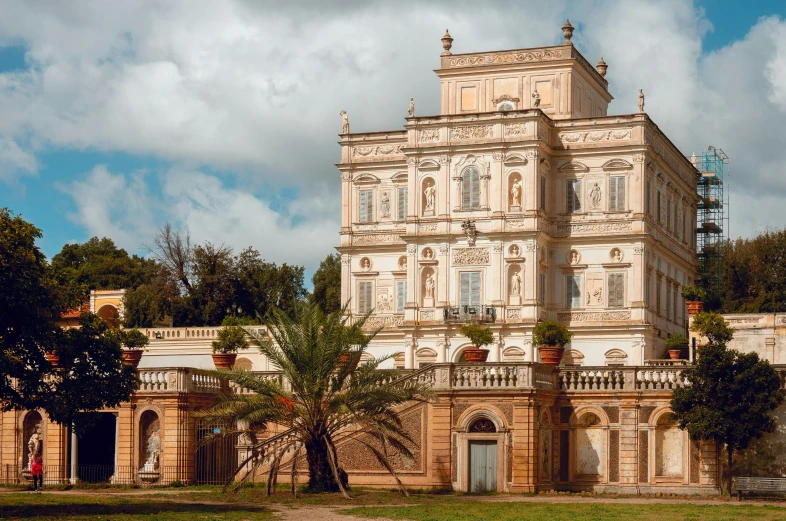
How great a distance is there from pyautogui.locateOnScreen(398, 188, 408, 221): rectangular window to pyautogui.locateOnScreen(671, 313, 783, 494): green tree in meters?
30.6

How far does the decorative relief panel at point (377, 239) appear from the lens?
2648 inches

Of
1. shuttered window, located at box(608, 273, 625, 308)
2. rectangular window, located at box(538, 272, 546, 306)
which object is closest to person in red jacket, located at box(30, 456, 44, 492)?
rectangular window, located at box(538, 272, 546, 306)

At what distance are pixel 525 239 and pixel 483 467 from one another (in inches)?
1006

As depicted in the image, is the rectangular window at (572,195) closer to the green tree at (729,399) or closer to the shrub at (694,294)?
the shrub at (694,294)

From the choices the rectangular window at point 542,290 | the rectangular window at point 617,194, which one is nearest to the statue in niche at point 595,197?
the rectangular window at point 617,194

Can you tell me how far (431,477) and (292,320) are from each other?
587cm

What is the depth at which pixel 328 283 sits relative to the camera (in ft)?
293

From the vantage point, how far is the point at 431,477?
3881 cm

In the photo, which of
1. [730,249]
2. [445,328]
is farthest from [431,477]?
[730,249]

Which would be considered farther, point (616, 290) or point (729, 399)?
point (616, 290)

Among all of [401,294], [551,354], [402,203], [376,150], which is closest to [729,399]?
[551,354]

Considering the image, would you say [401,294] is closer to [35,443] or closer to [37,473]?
[35,443]

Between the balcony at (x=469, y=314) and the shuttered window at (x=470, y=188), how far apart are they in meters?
4.48

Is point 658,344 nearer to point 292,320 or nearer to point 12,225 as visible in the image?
point 292,320
